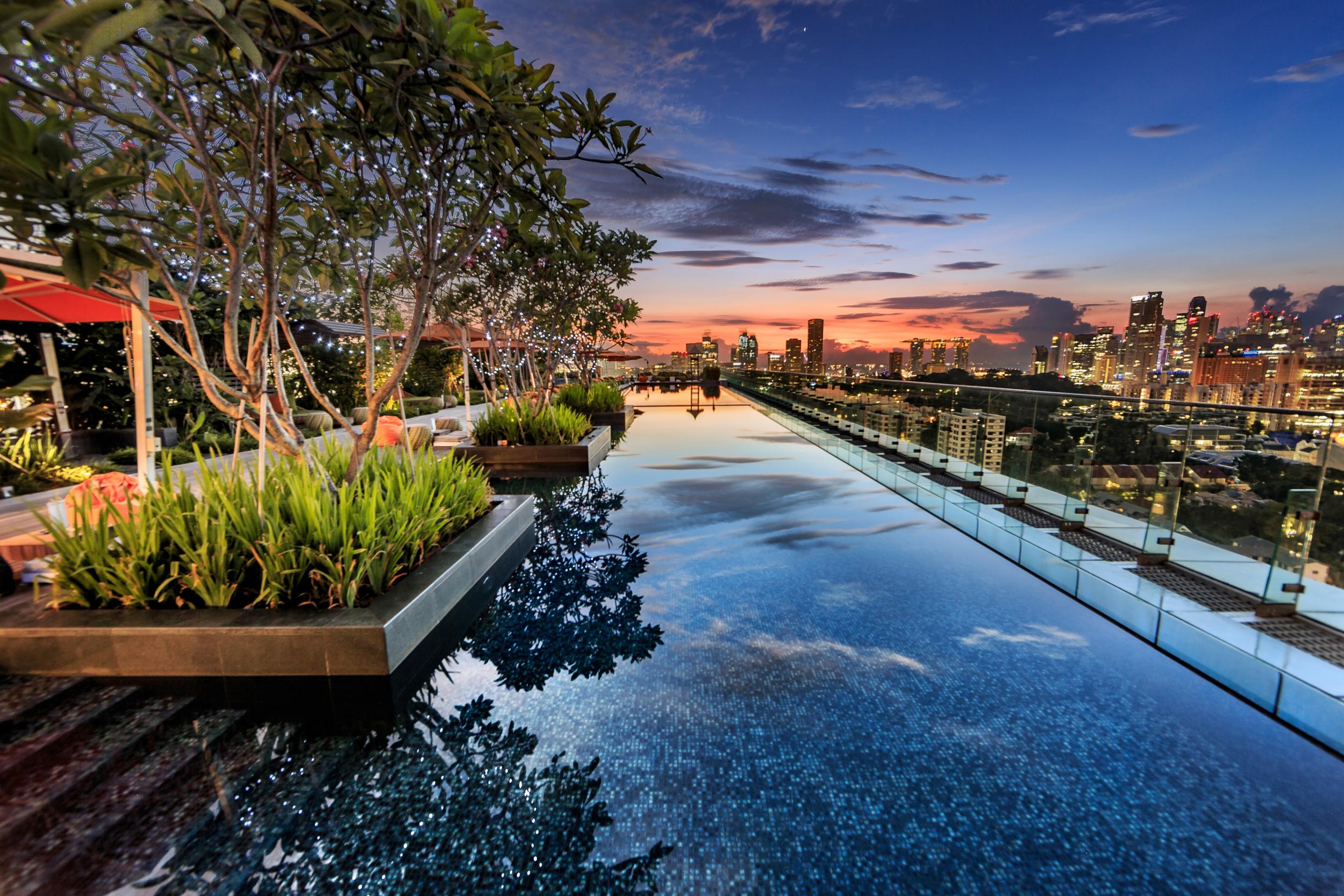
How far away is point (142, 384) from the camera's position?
3.52 m

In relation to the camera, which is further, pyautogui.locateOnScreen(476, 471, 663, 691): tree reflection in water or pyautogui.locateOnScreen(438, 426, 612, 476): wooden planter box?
pyautogui.locateOnScreen(438, 426, 612, 476): wooden planter box

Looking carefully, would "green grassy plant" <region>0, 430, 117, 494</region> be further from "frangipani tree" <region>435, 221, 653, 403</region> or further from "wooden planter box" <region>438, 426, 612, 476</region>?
"frangipani tree" <region>435, 221, 653, 403</region>

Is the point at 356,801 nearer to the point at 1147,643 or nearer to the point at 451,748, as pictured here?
the point at 451,748

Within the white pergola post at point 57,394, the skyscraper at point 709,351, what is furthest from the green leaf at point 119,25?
the skyscraper at point 709,351

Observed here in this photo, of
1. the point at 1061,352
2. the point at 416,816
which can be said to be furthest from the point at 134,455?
the point at 1061,352

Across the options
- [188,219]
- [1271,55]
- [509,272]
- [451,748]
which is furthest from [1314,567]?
[1271,55]

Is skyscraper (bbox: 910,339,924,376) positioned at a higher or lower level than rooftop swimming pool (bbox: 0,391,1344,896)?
higher

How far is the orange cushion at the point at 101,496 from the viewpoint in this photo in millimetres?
2741

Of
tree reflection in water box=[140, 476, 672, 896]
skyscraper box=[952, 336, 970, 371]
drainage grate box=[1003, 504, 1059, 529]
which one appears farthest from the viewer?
skyscraper box=[952, 336, 970, 371]

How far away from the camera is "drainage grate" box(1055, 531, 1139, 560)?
4141 mm

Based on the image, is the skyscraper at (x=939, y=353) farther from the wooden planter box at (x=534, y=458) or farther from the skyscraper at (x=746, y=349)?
the wooden planter box at (x=534, y=458)

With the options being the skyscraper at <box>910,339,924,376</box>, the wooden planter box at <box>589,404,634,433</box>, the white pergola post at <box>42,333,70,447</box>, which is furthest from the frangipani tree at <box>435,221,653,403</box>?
the skyscraper at <box>910,339,924,376</box>

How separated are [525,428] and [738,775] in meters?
6.54

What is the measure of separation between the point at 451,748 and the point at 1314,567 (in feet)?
15.1
